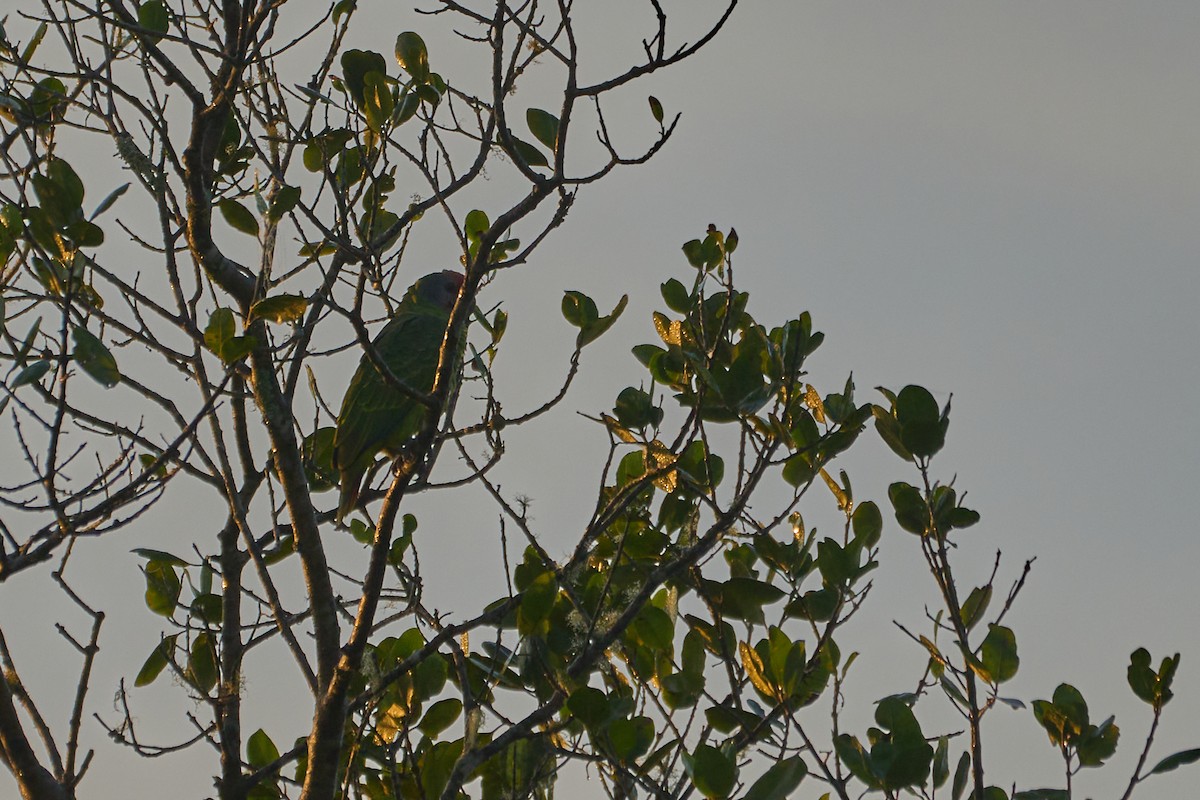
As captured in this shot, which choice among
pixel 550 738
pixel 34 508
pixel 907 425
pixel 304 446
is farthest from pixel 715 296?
pixel 34 508

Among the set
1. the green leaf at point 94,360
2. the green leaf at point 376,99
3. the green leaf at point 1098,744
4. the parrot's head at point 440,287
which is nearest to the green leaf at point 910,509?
the green leaf at point 1098,744

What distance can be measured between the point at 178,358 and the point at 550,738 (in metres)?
1.76

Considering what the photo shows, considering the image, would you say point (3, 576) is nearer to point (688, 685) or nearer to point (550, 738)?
point (550, 738)

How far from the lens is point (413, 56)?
3447 mm

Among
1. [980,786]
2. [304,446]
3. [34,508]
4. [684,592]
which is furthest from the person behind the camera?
[304,446]

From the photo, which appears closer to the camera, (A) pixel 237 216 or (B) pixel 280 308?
(B) pixel 280 308

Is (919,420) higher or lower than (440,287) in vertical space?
lower

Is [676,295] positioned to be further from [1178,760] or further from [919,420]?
[1178,760]

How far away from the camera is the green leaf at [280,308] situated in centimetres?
291

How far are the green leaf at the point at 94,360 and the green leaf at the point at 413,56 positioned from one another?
1202 millimetres

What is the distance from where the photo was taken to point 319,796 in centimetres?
313

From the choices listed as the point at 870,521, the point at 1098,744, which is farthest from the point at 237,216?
the point at 1098,744

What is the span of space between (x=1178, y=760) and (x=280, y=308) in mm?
2489

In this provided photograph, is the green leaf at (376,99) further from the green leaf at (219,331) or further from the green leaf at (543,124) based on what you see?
the green leaf at (219,331)
